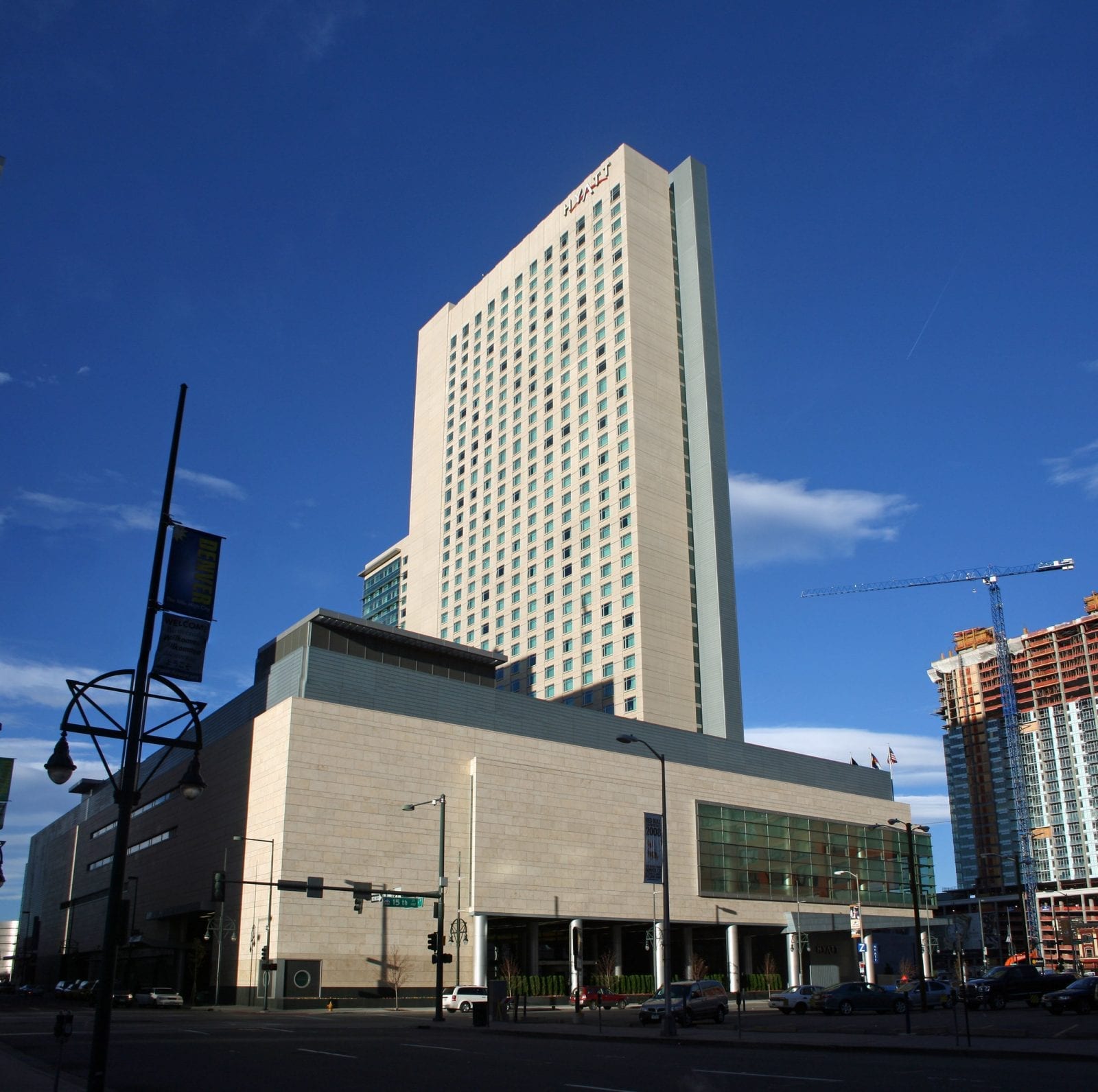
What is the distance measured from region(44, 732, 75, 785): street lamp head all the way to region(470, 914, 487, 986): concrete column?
2221 inches

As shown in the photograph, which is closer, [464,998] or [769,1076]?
[769,1076]

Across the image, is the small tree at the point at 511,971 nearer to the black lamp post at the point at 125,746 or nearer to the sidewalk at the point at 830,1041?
the sidewalk at the point at 830,1041

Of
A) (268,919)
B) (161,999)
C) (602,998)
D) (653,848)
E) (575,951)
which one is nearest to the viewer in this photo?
(653,848)

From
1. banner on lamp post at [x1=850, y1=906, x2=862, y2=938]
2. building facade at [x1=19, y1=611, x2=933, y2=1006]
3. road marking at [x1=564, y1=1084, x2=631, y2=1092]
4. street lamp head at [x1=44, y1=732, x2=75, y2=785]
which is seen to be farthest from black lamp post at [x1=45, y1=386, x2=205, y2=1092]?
banner on lamp post at [x1=850, y1=906, x2=862, y2=938]

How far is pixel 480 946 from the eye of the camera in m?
69.7

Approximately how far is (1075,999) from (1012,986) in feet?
36.0

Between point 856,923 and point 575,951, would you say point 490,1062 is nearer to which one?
point 575,951

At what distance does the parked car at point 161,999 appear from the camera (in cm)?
6581

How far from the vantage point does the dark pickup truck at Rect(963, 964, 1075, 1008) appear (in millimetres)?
51719

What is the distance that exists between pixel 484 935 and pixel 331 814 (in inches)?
548

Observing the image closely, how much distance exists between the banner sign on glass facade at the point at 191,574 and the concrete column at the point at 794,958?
3183 inches

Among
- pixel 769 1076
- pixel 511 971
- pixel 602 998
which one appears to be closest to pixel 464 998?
pixel 602 998

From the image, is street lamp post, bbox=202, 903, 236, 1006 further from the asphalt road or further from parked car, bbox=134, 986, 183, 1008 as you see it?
the asphalt road

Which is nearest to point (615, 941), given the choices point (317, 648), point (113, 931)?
point (317, 648)
